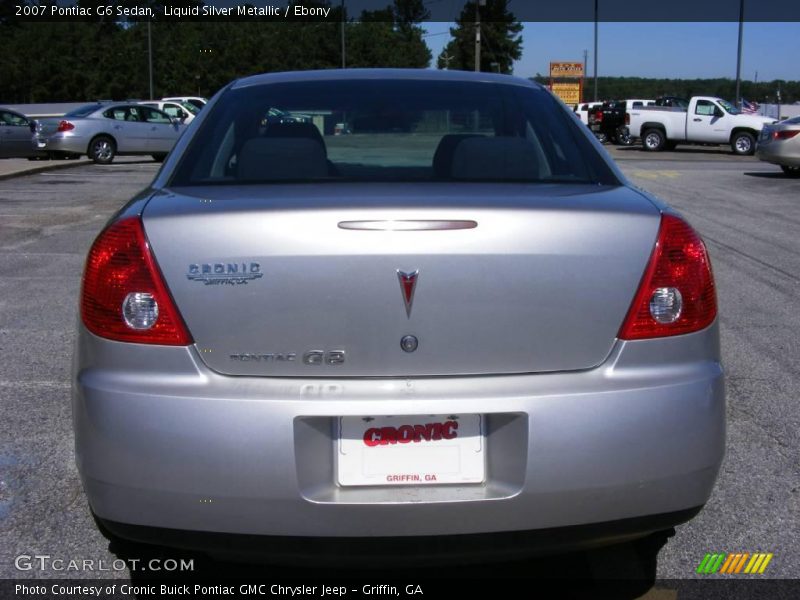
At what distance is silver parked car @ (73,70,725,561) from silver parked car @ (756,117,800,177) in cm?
1740

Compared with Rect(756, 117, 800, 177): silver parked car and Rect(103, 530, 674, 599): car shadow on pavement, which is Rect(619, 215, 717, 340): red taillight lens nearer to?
Rect(103, 530, 674, 599): car shadow on pavement

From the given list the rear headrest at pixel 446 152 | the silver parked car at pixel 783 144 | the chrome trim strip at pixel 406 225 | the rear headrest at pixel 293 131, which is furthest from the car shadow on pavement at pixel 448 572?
the silver parked car at pixel 783 144

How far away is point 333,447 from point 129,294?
65cm

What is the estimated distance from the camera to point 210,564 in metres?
3.06

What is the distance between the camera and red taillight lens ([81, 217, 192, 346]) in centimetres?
238

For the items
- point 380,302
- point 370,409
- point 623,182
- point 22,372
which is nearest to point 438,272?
point 380,302

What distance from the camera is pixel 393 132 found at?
3.75 m

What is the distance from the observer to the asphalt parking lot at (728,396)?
3.15 meters

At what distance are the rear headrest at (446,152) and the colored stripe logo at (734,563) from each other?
151 cm

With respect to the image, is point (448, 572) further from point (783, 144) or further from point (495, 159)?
point (783, 144)

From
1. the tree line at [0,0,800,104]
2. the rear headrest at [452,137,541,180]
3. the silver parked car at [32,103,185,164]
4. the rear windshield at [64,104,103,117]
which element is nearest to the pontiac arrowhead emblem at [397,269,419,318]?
the rear headrest at [452,137,541,180]

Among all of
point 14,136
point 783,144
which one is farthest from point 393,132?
point 14,136

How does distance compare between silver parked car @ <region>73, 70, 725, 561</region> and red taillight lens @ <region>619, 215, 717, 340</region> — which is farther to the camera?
red taillight lens @ <region>619, 215, 717, 340</region>

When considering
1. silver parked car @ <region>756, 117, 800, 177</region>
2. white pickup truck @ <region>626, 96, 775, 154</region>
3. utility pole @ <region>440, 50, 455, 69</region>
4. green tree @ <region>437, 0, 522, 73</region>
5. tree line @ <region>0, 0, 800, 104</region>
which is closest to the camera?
silver parked car @ <region>756, 117, 800, 177</region>
